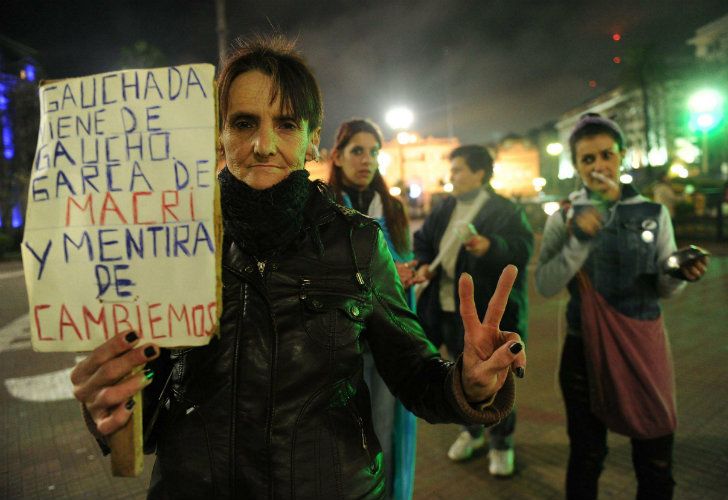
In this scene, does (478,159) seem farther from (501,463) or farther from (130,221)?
(130,221)

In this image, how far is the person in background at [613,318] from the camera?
2.32 meters

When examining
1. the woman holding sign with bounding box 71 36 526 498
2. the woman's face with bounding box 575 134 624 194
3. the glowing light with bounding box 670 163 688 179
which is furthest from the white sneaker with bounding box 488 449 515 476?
the glowing light with bounding box 670 163 688 179

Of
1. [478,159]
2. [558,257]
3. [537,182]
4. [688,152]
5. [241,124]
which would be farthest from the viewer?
[537,182]

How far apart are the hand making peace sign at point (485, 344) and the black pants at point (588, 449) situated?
4.96ft

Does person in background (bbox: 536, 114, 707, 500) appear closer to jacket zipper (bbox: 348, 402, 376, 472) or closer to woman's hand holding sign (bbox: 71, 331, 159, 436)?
jacket zipper (bbox: 348, 402, 376, 472)

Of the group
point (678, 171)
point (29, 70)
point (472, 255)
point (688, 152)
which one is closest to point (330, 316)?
point (472, 255)

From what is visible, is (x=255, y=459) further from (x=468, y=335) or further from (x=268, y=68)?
(x=268, y=68)

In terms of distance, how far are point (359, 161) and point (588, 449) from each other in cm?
210

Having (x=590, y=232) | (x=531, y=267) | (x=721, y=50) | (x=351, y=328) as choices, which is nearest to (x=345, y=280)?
(x=351, y=328)

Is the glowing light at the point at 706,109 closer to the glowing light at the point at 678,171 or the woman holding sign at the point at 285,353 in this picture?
the glowing light at the point at 678,171

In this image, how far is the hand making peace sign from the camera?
1237 millimetres

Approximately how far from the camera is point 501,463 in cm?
342

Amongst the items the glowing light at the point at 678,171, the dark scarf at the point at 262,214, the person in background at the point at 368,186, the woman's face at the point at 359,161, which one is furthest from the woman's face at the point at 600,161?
the glowing light at the point at 678,171

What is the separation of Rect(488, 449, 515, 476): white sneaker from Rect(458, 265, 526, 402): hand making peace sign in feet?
8.15
